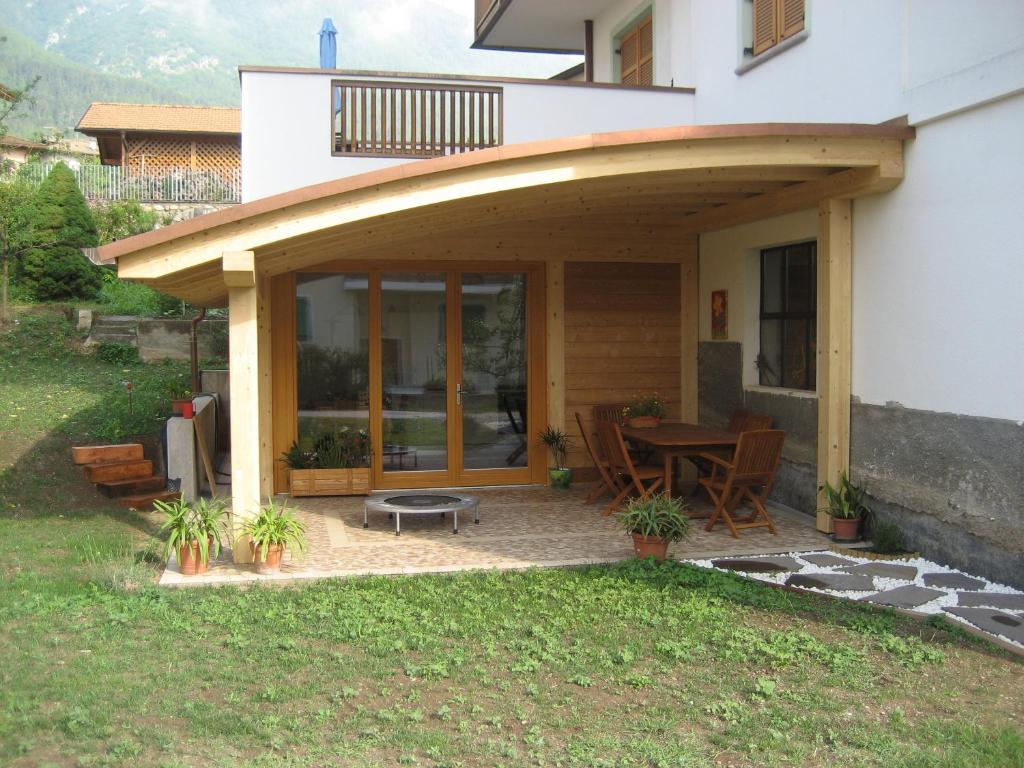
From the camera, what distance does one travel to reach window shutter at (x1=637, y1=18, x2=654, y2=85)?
469 inches

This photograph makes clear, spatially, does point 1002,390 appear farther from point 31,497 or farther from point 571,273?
point 31,497

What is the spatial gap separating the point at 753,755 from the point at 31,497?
712cm

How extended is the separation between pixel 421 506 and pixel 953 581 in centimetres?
399

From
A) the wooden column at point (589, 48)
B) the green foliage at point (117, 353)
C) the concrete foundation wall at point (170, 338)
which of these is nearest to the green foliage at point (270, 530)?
the concrete foundation wall at point (170, 338)

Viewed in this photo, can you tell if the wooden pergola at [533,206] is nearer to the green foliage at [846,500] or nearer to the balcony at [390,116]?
the green foliage at [846,500]

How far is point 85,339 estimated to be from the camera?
14.4 m

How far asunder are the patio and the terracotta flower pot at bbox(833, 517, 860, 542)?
138 mm

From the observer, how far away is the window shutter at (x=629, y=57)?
12.5 m

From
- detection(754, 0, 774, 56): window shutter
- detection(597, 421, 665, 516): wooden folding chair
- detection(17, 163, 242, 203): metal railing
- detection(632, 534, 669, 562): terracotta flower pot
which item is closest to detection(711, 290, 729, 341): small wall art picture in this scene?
detection(597, 421, 665, 516): wooden folding chair

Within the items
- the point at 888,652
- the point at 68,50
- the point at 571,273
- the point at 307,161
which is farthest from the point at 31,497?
the point at 68,50

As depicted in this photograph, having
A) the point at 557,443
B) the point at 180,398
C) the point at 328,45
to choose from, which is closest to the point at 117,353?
the point at 180,398

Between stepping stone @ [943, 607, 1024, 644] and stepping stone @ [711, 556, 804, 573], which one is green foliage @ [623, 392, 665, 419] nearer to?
stepping stone @ [711, 556, 804, 573]

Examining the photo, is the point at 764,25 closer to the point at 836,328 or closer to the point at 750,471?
the point at 836,328

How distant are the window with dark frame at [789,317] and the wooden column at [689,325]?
126 cm
